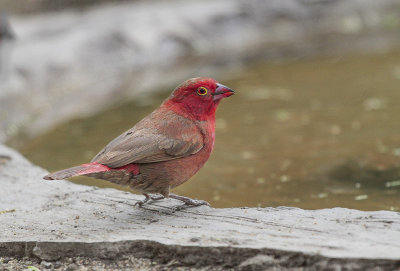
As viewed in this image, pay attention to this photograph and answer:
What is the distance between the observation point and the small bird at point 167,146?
11.5 ft

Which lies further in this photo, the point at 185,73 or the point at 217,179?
the point at 185,73

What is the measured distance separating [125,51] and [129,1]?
3.82 m

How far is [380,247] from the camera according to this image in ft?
9.35

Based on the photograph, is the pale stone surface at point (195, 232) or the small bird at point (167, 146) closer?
the pale stone surface at point (195, 232)

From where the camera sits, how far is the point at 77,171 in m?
3.21

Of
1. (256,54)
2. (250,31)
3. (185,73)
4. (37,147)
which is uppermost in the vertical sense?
(250,31)

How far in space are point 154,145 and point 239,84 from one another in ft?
19.7

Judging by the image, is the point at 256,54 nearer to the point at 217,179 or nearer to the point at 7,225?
the point at 217,179

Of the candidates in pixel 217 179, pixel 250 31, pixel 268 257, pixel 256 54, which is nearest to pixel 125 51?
pixel 256 54

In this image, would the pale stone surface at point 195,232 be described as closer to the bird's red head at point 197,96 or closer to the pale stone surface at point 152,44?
the bird's red head at point 197,96

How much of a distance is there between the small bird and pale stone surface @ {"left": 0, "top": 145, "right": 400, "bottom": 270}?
0.72ft

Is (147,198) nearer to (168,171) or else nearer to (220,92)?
(168,171)

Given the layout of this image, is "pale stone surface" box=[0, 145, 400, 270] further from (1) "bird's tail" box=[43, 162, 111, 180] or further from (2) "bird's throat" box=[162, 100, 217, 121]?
(2) "bird's throat" box=[162, 100, 217, 121]

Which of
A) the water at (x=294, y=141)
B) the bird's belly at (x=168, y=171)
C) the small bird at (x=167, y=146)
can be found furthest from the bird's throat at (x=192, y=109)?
the water at (x=294, y=141)
